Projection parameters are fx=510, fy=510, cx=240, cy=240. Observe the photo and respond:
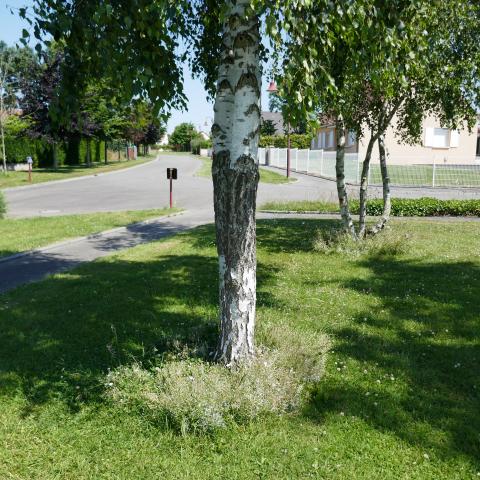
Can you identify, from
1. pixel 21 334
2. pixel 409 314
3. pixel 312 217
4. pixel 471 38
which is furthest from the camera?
pixel 312 217

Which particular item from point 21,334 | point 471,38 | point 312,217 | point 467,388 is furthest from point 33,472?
point 312,217

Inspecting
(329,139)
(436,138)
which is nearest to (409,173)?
(436,138)

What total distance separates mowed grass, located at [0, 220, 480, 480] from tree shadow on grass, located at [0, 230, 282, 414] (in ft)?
0.07

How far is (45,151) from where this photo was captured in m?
41.7

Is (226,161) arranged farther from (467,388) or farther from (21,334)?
(21,334)

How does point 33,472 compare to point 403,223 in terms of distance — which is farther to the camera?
point 403,223

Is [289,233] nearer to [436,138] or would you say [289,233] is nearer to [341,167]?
[341,167]

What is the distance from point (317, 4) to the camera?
375 centimetres

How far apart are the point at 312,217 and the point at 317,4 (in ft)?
42.0

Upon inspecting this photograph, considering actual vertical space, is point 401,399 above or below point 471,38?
below

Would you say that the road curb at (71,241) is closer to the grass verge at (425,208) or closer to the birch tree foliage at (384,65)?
the birch tree foliage at (384,65)

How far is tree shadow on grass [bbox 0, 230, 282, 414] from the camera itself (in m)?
4.84

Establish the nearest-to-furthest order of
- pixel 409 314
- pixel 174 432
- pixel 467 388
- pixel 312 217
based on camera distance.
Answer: pixel 174 432 → pixel 467 388 → pixel 409 314 → pixel 312 217

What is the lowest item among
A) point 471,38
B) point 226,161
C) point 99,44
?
point 226,161
